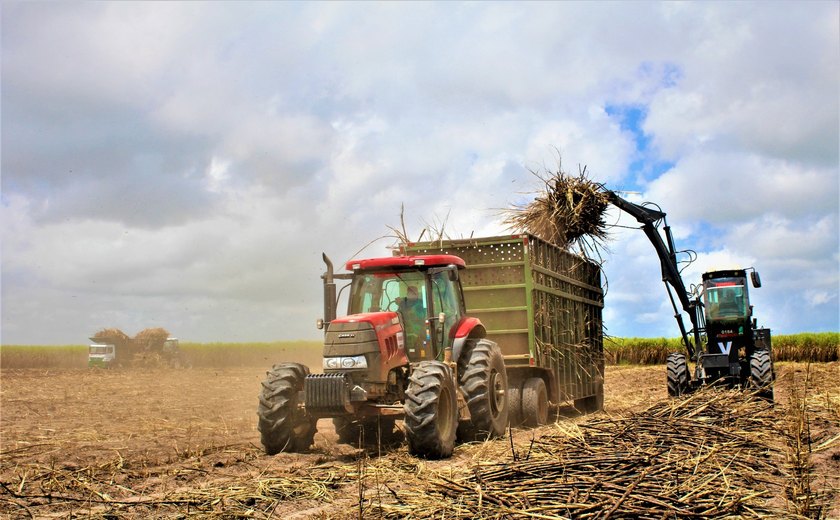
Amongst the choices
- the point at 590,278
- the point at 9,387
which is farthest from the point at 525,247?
the point at 9,387

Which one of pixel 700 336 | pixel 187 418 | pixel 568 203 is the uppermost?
pixel 568 203

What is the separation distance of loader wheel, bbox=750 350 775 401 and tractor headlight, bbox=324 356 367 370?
28.4 ft

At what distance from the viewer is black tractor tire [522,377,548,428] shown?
1123 cm

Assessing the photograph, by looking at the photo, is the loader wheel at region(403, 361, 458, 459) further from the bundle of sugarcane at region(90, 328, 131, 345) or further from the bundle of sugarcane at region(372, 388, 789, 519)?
the bundle of sugarcane at region(90, 328, 131, 345)

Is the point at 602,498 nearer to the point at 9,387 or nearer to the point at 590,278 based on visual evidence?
the point at 590,278

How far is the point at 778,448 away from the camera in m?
7.50

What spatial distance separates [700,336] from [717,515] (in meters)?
11.3

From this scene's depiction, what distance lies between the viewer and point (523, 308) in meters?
11.4

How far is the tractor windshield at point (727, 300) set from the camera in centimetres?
1504

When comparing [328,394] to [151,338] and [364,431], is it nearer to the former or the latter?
[364,431]

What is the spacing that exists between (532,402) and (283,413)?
4.24m

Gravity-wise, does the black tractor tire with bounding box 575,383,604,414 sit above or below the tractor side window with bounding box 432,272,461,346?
below

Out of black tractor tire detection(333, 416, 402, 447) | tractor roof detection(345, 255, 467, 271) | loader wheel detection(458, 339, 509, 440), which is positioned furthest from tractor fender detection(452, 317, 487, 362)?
black tractor tire detection(333, 416, 402, 447)

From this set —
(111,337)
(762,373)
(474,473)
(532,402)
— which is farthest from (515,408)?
(111,337)
